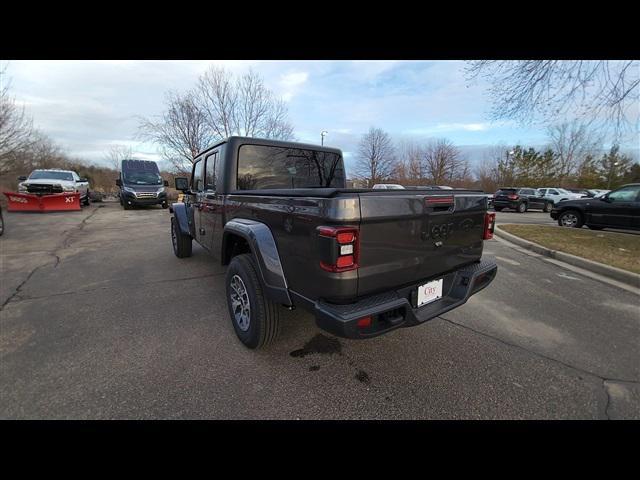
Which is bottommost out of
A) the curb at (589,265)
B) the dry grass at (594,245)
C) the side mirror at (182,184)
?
the curb at (589,265)

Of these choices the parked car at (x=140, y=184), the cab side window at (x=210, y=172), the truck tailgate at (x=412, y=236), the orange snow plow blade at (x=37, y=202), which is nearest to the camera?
the truck tailgate at (x=412, y=236)

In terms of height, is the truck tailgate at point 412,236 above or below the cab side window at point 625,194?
below

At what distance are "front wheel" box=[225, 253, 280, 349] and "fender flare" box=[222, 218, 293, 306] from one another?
6.6 inches

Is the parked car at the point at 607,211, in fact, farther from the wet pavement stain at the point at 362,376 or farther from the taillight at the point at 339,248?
the taillight at the point at 339,248

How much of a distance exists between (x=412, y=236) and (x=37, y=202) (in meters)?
18.3

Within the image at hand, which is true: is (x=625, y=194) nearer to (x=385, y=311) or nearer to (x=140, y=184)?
(x=385, y=311)

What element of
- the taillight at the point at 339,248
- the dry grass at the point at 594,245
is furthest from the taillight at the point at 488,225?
the dry grass at the point at 594,245

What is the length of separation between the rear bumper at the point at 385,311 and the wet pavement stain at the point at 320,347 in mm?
947

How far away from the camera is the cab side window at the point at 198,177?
4414 mm

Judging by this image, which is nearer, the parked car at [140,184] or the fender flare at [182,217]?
the fender flare at [182,217]

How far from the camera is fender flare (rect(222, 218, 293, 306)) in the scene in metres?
2.32
